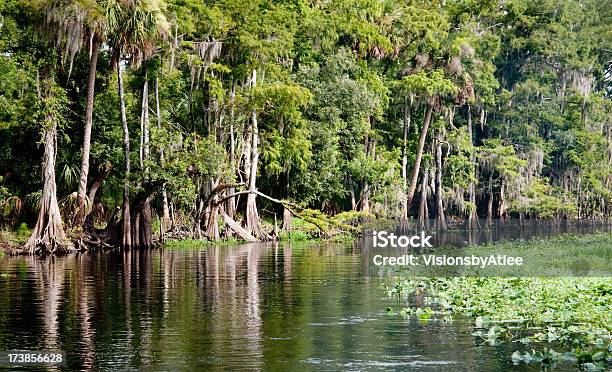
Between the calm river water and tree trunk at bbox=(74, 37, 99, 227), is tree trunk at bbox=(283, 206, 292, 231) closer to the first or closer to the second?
tree trunk at bbox=(74, 37, 99, 227)

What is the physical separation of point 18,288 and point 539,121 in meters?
57.6

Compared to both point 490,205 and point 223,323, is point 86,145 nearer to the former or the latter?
point 223,323

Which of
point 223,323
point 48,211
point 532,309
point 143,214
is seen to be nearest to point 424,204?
point 143,214

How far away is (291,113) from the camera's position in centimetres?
4925

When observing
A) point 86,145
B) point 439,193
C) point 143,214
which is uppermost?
point 86,145

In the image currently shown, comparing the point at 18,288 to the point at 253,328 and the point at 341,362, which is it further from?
the point at 341,362

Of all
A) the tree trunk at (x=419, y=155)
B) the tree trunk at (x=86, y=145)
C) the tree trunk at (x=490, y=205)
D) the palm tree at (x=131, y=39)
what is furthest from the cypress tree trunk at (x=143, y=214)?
the tree trunk at (x=490, y=205)

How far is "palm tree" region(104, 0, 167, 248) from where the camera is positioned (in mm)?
39125

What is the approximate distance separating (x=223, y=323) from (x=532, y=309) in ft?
18.0

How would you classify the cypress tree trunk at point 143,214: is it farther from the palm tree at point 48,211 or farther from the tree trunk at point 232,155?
the tree trunk at point 232,155

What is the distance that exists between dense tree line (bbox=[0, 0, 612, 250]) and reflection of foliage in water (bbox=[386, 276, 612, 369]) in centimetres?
1958

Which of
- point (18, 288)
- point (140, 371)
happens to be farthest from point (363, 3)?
point (140, 371)

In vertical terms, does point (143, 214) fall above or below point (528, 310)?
above

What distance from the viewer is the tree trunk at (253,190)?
4744cm
